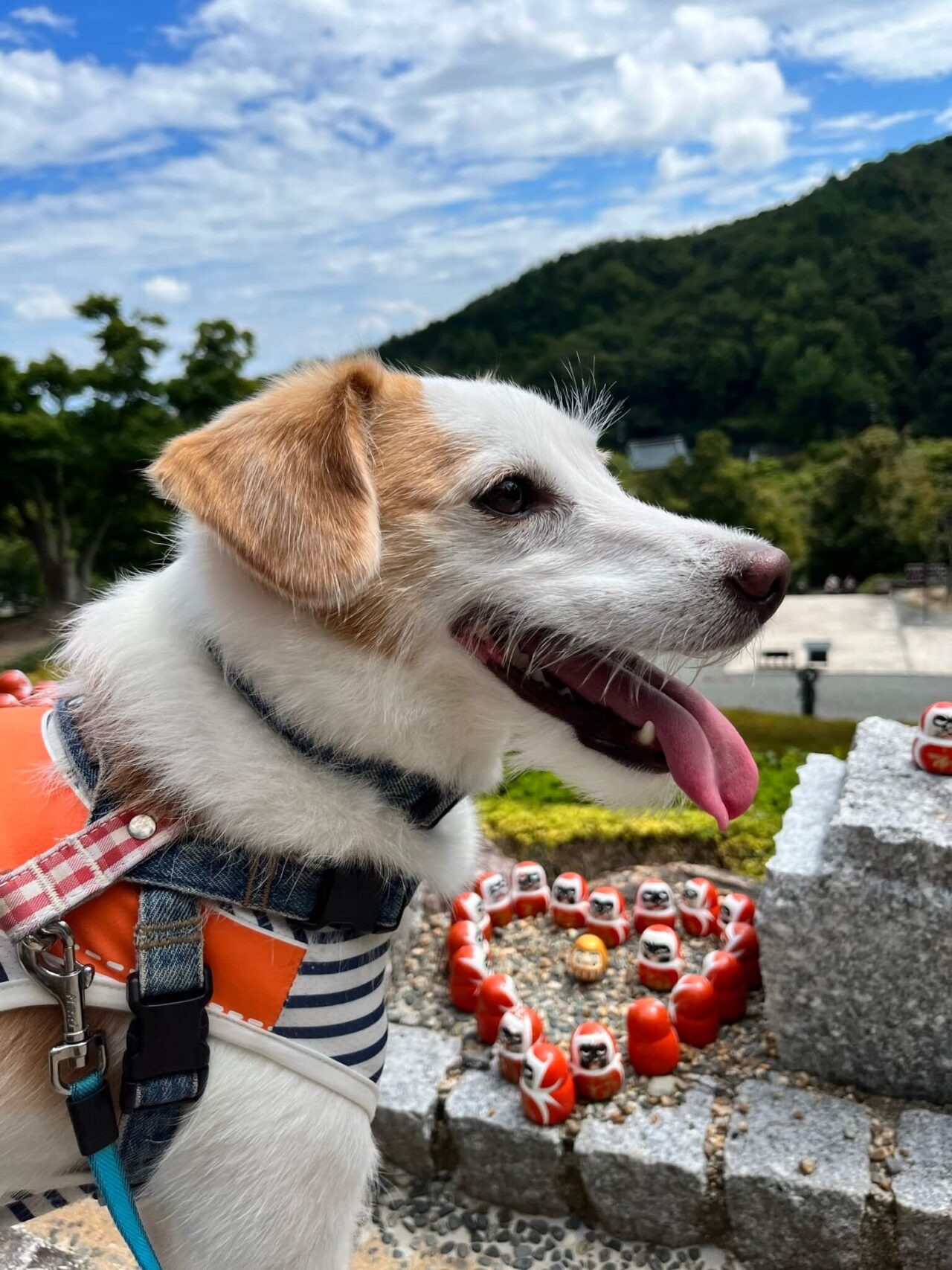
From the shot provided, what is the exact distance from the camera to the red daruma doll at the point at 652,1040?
266 cm

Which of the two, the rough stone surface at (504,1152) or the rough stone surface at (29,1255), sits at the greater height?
the rough stone surface at (29,1255)

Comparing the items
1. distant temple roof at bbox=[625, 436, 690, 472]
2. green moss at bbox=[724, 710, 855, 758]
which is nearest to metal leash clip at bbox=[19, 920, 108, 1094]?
green moss at bbox=[724, 710, 855, 758]

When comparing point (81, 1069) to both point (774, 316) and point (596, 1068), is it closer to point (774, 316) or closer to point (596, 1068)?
point (596, 1068)

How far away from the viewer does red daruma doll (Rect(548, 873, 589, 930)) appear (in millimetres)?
3514

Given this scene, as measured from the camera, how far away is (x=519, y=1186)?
101 inches

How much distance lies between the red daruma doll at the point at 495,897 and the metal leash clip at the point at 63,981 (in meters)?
2.53

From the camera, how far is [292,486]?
1.25 m

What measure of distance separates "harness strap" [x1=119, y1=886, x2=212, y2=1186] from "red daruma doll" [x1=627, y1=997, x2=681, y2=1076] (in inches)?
72.1

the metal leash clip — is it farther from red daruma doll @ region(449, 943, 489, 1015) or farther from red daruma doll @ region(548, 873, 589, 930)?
red daruma doll @ region(548, 873, 589, 930)

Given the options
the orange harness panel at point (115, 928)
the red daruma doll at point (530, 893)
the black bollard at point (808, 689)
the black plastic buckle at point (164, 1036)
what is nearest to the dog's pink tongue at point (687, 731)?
the orange harness panel at point (115, 928)

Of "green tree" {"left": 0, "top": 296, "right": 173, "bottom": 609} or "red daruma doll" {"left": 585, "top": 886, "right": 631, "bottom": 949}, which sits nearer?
"red daruma doll" {"left": 585, "top": 886, "right": 631, "bottom": 949}

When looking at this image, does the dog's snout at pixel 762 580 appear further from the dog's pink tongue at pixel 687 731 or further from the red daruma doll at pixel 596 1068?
the red daruma doll at pixel 596 1068

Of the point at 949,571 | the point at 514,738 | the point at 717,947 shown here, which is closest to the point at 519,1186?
the point at 717,947

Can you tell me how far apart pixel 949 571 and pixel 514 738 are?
893 inches
